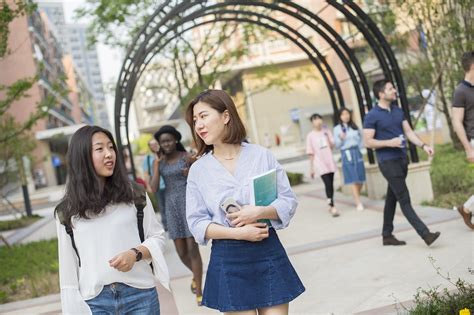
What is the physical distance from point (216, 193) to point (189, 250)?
317 cm

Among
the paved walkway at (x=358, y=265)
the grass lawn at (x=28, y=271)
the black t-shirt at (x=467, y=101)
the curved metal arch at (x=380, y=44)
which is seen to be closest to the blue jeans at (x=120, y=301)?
the paved walkway at (x=358, y=265)

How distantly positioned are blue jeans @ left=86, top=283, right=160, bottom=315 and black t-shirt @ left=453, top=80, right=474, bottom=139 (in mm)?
4230

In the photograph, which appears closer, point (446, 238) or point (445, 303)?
point (445, 303)

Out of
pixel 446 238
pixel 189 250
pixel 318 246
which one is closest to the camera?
pixel 189 250

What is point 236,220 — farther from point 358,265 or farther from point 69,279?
point 358,265

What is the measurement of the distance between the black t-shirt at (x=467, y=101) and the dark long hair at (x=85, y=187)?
4.11 meters

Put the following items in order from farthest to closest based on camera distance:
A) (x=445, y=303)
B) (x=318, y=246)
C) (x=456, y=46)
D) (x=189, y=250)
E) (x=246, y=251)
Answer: (x=456, y=46) < (x=318, y=246) < (x=189, y=250) < (x=445, y=303) < (x=246, y=251)

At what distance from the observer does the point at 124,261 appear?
2.92 metres

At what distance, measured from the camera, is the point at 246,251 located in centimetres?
299

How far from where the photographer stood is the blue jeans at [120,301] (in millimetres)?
3010

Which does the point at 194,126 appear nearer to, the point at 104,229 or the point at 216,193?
the point at 216,193

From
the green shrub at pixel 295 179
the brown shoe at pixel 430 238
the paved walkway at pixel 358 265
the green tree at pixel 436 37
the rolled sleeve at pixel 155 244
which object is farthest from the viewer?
the green shrub at pixel 295 179

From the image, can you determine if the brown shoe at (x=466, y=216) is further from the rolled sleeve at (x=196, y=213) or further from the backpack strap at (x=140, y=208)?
the backpack strap at (x=140, y=208)

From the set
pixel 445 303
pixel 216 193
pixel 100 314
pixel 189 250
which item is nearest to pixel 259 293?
pixel 216 193
